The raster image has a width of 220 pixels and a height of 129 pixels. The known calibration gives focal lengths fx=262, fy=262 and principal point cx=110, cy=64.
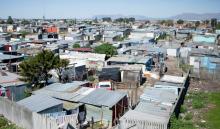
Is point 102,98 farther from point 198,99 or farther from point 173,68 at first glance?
point 173,68

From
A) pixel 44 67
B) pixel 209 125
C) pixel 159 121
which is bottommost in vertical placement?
pixel 209 125

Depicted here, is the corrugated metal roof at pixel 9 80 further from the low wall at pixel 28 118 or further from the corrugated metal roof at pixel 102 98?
the corrugated metal roof at pixel 102 98

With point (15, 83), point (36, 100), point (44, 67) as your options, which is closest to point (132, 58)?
point (44, 67)

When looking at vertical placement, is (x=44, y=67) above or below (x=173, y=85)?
above

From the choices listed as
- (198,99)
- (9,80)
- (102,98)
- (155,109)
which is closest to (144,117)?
(155,109)

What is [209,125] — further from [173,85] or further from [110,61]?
[110,61]

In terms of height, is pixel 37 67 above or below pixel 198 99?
above
